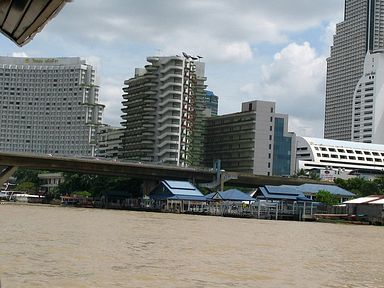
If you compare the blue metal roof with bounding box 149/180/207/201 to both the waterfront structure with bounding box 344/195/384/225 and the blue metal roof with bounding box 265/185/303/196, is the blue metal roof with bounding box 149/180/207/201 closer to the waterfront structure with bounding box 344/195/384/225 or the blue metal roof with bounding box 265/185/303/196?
the blue metal roof with bounding box 265/185/303/196

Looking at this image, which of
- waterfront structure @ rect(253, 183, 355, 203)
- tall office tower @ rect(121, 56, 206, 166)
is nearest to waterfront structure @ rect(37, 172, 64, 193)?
tall office tower @ rect(121, 56, 206, 166)

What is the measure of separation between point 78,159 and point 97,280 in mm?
85629

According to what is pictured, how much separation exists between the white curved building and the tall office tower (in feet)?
130

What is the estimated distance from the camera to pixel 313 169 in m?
174

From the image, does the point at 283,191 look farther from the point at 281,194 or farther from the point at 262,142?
the point at 262,142

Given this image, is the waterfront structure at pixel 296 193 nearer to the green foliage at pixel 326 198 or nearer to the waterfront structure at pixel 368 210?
the green foliage at pixel 326 198

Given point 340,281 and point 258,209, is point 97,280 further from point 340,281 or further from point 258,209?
point 258,209

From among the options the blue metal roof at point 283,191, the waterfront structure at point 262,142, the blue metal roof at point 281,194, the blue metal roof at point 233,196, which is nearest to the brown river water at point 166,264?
the blue metal roof at point 281,194

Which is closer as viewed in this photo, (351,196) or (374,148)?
(351,196)

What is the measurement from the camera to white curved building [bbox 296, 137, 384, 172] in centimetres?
18625

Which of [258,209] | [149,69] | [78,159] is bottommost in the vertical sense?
[258,209]

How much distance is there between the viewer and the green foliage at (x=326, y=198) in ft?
319

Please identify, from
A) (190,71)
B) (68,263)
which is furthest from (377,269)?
(190,71)

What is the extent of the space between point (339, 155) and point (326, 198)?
9588 cm
